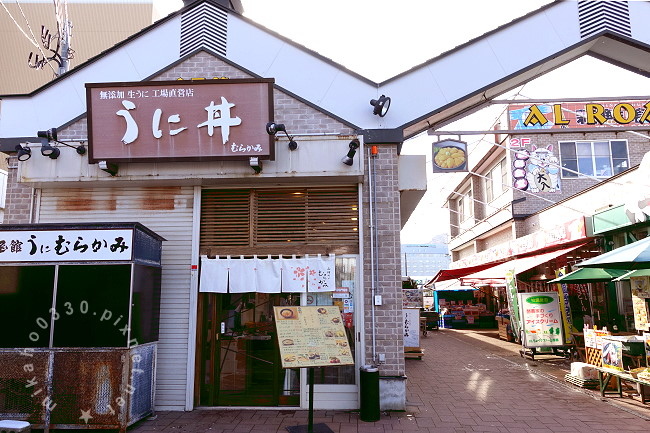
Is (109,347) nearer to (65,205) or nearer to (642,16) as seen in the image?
(65,205)

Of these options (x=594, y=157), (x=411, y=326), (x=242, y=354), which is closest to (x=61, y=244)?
(x=242, y=354)

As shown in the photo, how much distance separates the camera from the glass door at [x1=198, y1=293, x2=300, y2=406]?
880 centimetres

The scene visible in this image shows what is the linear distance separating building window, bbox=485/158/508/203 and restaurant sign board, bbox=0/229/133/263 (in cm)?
1895

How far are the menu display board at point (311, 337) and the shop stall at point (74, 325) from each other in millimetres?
2448

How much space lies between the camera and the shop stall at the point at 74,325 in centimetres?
738

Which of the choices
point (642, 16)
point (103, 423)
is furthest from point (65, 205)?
point (642, 16)

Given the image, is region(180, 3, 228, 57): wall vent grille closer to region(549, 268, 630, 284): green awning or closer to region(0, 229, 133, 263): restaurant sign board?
region(0, 229, 133, 263): restaurant sign board

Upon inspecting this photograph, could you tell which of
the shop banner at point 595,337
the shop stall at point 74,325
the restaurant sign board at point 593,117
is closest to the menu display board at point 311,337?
the shop stall at point 74,325

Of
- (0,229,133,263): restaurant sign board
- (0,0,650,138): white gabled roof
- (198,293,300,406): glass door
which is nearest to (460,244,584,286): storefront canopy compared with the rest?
(0,0,650,138): white gabled roof

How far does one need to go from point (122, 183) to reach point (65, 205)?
1.31 m

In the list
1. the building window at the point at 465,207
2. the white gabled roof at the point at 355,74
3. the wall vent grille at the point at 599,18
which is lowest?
the white gabled roof at the point at 355,74

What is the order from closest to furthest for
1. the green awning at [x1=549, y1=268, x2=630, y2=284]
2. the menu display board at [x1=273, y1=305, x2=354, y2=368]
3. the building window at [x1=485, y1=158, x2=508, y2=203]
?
1. the menu display board at [x1=273, y1=305, x2=354, y2=368]
2. the green awning at [x1=549, y1=268, x2=630, y2=284]
3. the building window at [x1=485, y1=158, x2=508, y2=203]

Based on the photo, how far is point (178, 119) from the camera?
28.6 ft

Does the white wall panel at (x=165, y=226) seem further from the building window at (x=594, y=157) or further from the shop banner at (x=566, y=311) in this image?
the building window at (x=594, y=157)
